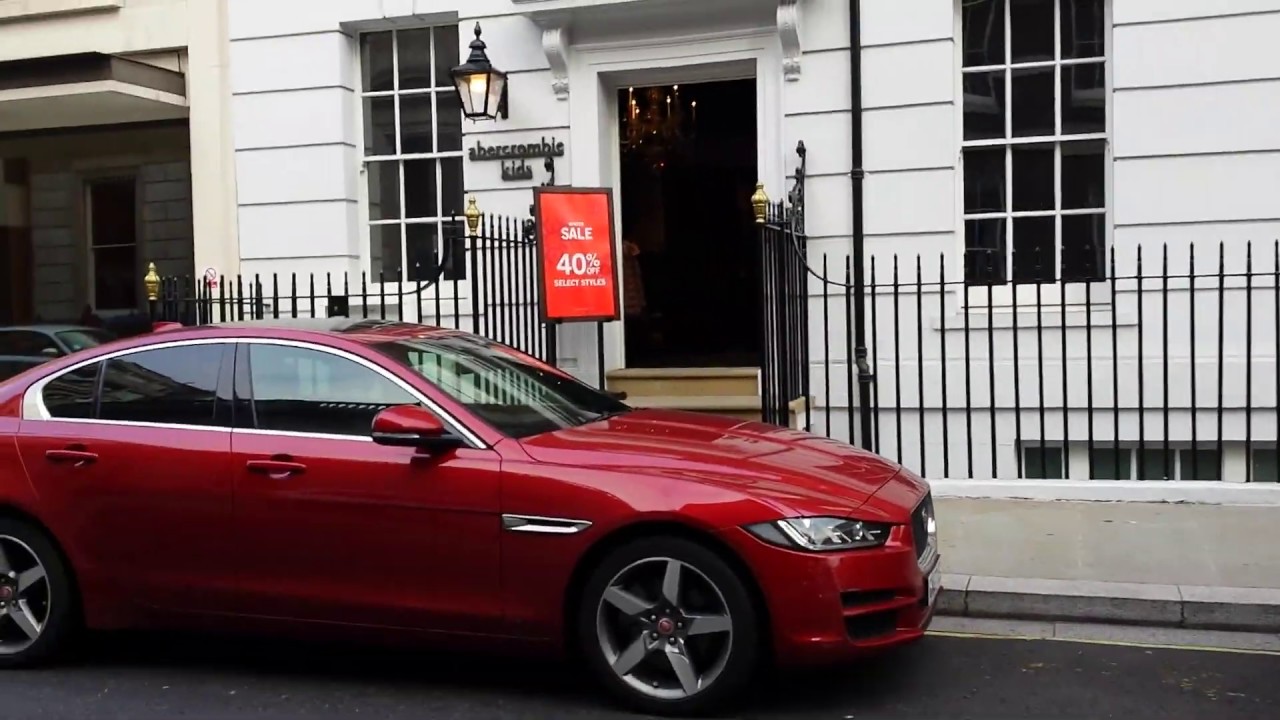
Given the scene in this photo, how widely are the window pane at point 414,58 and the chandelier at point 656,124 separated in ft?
6.37

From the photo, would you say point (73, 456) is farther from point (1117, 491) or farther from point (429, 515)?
point (1117, 491)

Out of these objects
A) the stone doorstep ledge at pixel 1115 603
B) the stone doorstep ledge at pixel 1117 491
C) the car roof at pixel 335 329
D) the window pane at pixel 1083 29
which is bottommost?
the stone doorstep ledge at pixel 1115 603

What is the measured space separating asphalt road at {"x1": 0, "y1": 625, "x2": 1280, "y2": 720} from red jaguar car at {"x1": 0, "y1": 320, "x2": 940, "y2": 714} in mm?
276

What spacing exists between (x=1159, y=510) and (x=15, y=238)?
1148 centimetres

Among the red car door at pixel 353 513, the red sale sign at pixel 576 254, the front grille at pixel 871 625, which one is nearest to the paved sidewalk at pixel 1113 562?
the front grille at pixel 871 625

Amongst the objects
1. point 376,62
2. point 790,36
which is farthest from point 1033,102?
point 376,62

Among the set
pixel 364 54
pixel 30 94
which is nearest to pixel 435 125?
pixel 364 54

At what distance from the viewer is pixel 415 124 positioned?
11484mm

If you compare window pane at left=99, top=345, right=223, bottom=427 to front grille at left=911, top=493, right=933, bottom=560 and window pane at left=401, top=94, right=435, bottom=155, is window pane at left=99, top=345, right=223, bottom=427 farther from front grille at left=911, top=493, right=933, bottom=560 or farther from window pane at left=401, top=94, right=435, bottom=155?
window pane at left=401, top=94, right=435, bottom=155

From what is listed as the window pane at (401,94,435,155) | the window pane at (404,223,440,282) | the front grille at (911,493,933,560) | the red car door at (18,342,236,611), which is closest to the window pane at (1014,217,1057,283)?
the front grille at (911,493,933,560)

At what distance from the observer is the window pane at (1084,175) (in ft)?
31.9

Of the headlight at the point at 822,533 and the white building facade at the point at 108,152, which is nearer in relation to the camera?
the headlight at the point at 822,533

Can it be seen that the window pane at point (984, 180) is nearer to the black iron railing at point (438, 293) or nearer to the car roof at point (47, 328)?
the black iron railing at point (438, 293)

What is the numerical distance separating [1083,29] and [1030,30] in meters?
0.40
